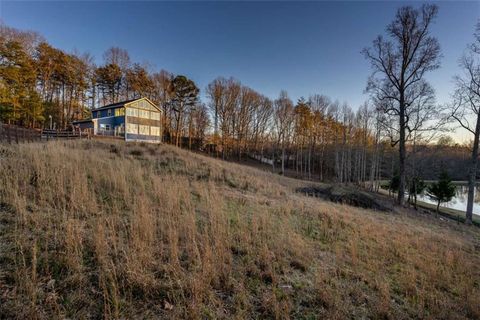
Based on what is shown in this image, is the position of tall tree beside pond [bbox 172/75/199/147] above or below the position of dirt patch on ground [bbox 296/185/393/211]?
above

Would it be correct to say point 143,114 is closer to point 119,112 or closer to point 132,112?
point 132,112

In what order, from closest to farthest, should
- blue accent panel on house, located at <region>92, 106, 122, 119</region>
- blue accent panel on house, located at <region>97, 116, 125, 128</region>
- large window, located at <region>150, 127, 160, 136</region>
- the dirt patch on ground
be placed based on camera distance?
the dirt patch on ground, blue accent panel on house, located at <region>97, 116, 125, 128</region>, blue accent panel on house, located at <region>92, 106, 122, 119</region>, large window, located at <region>150, 127, 160, 136</region>

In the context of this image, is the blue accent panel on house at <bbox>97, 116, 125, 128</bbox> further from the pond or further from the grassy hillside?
the pond

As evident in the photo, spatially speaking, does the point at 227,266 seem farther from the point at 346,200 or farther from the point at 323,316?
the point at 346,200

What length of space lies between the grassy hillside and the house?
89.2 ft

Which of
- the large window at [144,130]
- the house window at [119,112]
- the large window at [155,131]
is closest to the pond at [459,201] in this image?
the large window at [155,131]

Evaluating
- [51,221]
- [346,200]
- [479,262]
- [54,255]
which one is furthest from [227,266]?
[346,200]

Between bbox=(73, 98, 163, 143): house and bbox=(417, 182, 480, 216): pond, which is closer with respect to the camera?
bbox=(417, 182, 480, 216): pond

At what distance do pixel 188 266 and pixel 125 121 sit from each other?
31387 millimetres

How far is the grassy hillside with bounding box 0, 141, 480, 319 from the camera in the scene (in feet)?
7.04

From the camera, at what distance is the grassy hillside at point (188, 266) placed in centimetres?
215

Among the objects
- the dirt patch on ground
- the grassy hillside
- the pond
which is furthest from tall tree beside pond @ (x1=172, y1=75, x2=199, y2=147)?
the pond

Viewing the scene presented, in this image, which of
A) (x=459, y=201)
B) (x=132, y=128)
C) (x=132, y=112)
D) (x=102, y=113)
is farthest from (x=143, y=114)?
(x=459, y=201)

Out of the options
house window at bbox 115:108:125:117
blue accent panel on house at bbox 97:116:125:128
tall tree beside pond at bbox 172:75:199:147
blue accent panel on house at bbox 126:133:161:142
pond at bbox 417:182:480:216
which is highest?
tall tree beside pond at bbox 172:75:199:147
